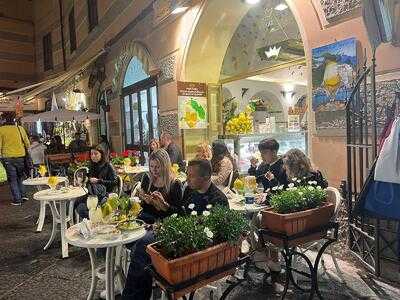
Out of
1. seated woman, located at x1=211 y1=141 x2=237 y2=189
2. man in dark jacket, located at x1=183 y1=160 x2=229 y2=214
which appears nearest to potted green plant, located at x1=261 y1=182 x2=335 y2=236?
man in dark jacket, located at x1=183 y1=160 x2=229 y2=214

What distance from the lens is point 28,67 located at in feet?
65.2

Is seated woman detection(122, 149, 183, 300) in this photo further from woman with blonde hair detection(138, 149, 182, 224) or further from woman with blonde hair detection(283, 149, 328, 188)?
woman with blonde hair detection(283, 149, 328, 188)

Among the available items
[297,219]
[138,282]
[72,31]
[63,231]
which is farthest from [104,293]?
[72,31]

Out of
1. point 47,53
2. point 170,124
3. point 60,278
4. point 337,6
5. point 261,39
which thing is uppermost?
point 47,53

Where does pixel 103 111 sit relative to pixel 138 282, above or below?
above

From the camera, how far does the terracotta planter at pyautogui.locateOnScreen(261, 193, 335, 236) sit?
2617mm

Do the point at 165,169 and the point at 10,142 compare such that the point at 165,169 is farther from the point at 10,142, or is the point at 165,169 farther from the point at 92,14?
the point at 92,14

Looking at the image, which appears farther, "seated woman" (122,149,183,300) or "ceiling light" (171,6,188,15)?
"ceiling light" (171,6,188,15)

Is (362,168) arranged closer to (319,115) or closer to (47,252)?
(319,115)

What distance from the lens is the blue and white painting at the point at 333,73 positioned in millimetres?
3896

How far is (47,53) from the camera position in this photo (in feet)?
61.3

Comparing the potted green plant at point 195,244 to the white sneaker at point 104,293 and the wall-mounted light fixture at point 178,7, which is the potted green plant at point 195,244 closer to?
the white sneaker at point 104,293

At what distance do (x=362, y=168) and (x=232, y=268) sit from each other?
2182 millimetres

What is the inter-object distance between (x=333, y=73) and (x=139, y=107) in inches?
254
